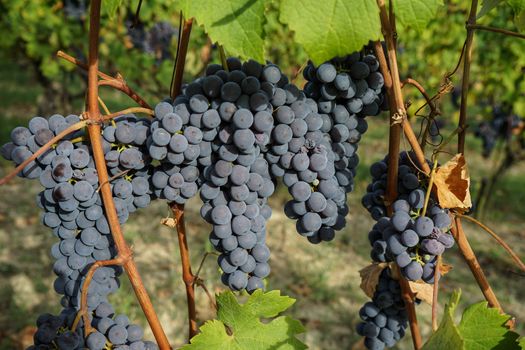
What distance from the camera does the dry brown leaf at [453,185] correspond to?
1021 mm

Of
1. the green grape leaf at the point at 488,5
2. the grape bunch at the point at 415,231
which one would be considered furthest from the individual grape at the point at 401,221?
the green grape leaf at the point at 488,5

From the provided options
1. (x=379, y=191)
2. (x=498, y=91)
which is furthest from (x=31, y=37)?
(x=379, y=191)

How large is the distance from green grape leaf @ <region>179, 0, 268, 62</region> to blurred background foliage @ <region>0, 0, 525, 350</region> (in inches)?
68.3

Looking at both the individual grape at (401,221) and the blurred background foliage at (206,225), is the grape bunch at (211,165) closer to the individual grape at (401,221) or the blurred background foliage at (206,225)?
the individual grape at (401,221)

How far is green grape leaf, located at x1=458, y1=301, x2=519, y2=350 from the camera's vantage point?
35.9 inches

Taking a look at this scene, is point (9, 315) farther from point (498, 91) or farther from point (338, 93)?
point (498, 91)

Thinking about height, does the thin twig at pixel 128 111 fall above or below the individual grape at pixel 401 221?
above

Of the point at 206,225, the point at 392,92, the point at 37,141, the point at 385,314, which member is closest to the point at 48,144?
the point at 37,141

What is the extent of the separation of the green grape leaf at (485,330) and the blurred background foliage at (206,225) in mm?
2041

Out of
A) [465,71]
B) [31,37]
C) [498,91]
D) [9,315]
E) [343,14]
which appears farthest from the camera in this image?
[31,37]

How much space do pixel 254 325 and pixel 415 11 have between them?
68cm

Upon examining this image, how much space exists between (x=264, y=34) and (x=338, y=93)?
0.95ft

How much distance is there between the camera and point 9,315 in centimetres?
312

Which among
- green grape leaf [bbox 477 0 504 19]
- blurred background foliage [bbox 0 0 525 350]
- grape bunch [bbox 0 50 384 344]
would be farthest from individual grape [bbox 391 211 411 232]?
blurred background foliage [bbox 0 0 525 350]
